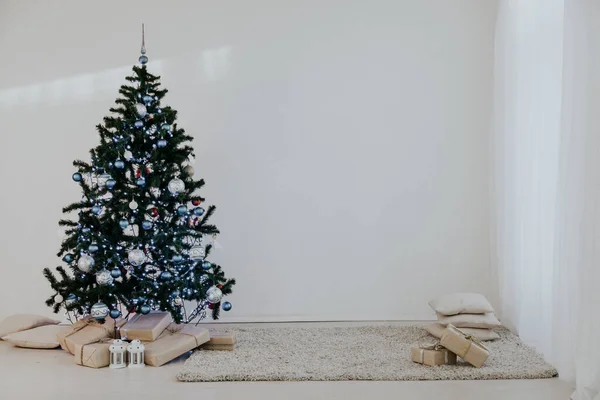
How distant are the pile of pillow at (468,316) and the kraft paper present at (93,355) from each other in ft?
6.49

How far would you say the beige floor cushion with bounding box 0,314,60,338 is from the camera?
4832 millimetres

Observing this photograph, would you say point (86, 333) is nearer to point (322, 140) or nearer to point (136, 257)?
point (136, 257)

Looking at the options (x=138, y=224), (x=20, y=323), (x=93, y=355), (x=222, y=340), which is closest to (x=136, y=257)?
(x=138, y=224)

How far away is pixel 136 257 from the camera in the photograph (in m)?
4.29

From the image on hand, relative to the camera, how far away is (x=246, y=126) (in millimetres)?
5445

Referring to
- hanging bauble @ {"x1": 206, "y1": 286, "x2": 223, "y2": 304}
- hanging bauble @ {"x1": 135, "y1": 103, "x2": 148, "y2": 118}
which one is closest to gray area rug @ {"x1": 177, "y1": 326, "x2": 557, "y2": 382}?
hanging bauble @ {"x1": 206, "y1": 286, "x2": 223, "y2": 304}

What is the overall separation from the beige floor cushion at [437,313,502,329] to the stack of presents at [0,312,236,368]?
1.36 meters

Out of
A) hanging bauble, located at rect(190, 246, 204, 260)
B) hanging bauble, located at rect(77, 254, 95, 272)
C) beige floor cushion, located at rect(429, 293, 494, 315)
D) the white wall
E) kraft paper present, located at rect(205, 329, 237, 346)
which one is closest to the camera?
hanging bauble, located at rect(77, 254, 95, 272)

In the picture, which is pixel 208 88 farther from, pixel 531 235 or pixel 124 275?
pixel 531 235

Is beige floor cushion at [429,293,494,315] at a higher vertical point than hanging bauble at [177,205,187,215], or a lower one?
lower

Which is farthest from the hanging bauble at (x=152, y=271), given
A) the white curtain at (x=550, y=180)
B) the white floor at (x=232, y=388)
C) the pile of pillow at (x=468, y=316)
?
the white curtain at (x=550, y=180)

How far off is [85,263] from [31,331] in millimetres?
833

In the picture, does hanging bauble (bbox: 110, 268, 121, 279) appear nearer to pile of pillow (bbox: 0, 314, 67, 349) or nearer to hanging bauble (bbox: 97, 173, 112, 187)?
hanging bauble (bbox: 97, 173, 112, 187)

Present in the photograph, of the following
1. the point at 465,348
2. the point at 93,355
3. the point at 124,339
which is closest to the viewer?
the point at 465,348
